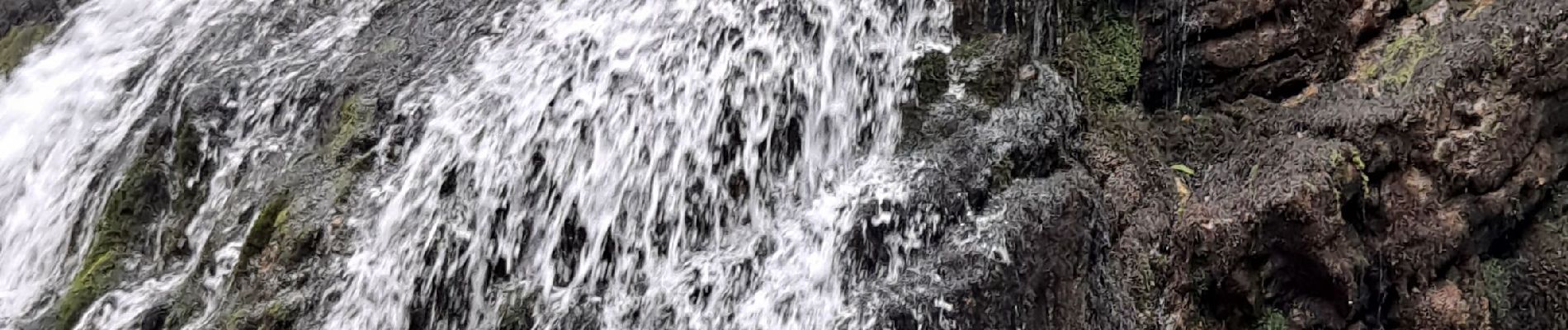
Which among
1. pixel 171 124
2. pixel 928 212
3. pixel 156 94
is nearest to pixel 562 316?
pixel 928 212

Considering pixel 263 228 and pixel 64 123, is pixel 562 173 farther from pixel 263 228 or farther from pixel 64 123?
pixel 64 123

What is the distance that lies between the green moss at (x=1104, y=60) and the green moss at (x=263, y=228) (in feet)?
10.8

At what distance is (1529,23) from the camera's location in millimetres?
3639

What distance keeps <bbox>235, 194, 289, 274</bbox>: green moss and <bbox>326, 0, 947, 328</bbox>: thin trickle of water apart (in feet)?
1.38

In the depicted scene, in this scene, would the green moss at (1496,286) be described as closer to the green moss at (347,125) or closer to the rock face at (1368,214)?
the rock face at (1368,214)

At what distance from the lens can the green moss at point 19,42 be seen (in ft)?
20.5

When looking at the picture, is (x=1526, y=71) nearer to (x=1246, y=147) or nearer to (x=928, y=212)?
(x=1246, y=147)

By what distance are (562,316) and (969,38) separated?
2.02m

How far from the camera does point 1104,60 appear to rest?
4.32m

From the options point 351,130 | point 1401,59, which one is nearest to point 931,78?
point 1401,59

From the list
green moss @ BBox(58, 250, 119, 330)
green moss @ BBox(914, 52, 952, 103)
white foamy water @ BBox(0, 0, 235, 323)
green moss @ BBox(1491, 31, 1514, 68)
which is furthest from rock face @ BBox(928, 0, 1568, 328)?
white foamy water @ BBox(0, 0, 235, 323)

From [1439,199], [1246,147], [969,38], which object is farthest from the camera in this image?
[969,38]

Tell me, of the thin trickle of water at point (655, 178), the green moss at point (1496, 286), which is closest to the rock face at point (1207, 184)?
the green moss at point (1496, 286)

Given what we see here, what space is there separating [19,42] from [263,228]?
3.85 metres
